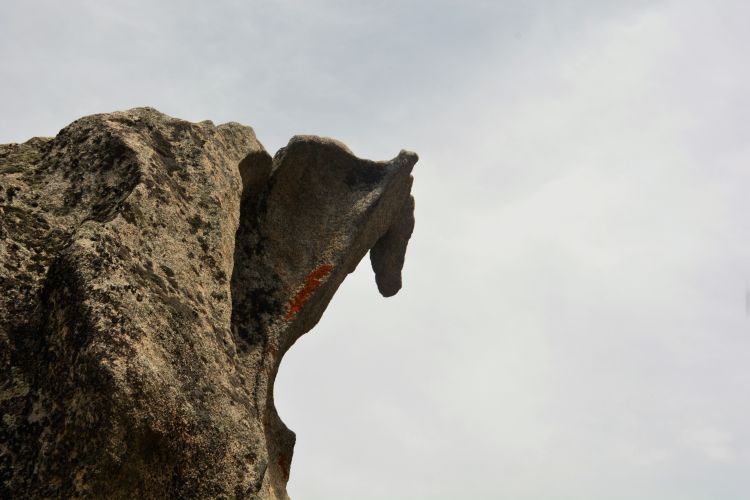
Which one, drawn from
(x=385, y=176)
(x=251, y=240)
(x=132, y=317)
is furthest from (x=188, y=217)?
(x=385, y=176)

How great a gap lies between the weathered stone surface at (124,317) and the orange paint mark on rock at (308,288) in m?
1.86

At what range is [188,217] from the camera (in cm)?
577

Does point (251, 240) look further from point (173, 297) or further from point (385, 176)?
point (173, 297)

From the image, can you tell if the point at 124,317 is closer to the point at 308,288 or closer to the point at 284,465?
the point at 308,288

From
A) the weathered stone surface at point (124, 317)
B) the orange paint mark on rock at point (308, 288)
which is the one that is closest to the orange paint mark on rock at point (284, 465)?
the orange paint mark on rock at point (308, 288)

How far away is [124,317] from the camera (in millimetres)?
4637

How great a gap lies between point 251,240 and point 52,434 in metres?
4.38

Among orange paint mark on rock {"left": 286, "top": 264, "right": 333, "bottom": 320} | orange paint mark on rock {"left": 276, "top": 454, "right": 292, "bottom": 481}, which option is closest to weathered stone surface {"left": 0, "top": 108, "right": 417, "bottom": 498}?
orange paint mark on rock {"left": 286, "top": 264, "right": 333, "bottom": 320}

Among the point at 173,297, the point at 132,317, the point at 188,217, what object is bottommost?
the point at 132,317

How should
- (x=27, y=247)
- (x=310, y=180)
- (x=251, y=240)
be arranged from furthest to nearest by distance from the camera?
(x=310, y=180)
(x=251, y=240)
(x=27, y=247)

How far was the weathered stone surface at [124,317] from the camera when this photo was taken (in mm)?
4375

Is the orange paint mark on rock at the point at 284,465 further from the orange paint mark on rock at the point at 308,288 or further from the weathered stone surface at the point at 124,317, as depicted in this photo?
the weathered stone surface at the point at 124,317

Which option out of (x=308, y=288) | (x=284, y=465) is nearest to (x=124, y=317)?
(x=308, y=288)

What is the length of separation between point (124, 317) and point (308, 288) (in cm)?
421
